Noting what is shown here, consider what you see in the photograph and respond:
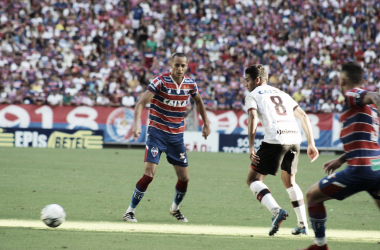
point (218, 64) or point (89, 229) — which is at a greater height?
point (218, 64)

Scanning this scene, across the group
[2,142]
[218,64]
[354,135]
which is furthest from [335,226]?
[218,64]

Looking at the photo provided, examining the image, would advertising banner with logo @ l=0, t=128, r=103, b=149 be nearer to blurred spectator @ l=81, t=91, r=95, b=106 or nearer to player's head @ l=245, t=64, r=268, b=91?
blurred spectator @ l=81, t=91, r=95, b=106

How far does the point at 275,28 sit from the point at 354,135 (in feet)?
76.0

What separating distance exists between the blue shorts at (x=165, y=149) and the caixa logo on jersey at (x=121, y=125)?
1324 cm

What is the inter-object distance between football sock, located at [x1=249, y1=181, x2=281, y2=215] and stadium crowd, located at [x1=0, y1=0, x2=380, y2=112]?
48.3 ft

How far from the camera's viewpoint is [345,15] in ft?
90.7

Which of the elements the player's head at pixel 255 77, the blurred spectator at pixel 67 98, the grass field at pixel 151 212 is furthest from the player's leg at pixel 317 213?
the blurred spectator at pixel 67 98

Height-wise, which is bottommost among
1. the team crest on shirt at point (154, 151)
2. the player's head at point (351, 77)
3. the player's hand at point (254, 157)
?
the team crest on shirt at point (154, 151)

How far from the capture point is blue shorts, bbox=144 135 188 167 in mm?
7078

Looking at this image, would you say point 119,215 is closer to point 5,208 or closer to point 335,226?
point 5,208

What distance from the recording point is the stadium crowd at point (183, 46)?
2242cm

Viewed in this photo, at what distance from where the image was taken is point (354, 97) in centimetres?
449

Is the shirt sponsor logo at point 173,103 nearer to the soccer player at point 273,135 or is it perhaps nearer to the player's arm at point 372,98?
the soccer player at point 273,135

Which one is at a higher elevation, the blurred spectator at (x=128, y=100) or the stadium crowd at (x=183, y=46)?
the stadium crowd at (x=183, y=46)
